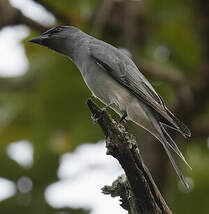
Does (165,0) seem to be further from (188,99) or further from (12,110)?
(12,110)

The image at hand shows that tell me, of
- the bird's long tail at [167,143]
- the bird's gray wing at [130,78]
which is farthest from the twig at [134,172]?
the bird's gray wing at [130,78]

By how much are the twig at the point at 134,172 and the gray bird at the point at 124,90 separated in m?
0.61

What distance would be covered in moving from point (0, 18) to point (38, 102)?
42.0 inches

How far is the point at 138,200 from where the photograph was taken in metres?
3.94

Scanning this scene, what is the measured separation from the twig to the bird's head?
181cm

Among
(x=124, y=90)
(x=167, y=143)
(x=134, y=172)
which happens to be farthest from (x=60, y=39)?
(x=134, y=172)

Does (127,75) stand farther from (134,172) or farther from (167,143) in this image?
(134,172)

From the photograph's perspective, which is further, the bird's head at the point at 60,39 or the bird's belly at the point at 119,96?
the bird's head at the point at 60,39

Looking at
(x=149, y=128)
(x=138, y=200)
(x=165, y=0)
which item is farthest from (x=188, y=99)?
(x=138, y=200)

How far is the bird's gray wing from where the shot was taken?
15.5 ft

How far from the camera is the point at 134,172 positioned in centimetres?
391

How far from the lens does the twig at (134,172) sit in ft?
12.8

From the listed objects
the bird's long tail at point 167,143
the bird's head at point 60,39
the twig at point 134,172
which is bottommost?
the twig at point 134,172

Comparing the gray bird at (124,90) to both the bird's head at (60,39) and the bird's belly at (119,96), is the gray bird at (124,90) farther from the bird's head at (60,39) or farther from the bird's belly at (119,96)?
the bird's head at (60,39)
